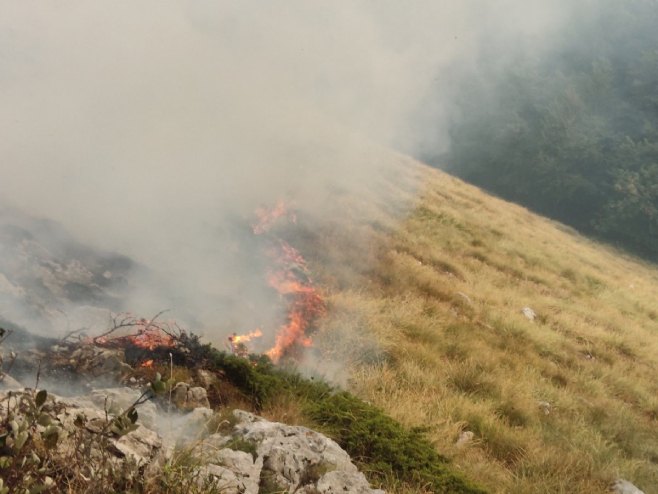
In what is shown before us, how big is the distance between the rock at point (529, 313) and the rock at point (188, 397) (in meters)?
6.13

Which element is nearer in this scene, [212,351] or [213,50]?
[212,351]

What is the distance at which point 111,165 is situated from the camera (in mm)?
6070

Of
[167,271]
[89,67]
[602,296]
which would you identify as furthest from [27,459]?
[602,296]

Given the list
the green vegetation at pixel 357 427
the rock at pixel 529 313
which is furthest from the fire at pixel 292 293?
the rock at pixel 529 313

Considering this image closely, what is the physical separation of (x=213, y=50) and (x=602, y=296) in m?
9.10

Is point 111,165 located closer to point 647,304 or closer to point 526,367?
point 526,367

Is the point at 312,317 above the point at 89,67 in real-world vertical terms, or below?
below

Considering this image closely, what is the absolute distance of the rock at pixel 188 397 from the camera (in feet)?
9.68

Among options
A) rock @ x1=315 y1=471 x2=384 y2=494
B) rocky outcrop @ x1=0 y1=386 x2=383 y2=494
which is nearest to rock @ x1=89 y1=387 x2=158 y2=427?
rocky outcrop @ x1=0 y1=386 x2=383 y2=494

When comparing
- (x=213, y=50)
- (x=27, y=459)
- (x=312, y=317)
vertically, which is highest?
(x=213, y=50)

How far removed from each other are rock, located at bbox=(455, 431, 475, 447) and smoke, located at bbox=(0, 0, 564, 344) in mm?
2236

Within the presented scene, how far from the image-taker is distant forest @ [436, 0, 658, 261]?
28172 millimetres

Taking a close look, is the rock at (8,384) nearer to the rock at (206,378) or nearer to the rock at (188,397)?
the rock at (188,397)

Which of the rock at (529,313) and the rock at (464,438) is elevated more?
the rock at (529,313)
